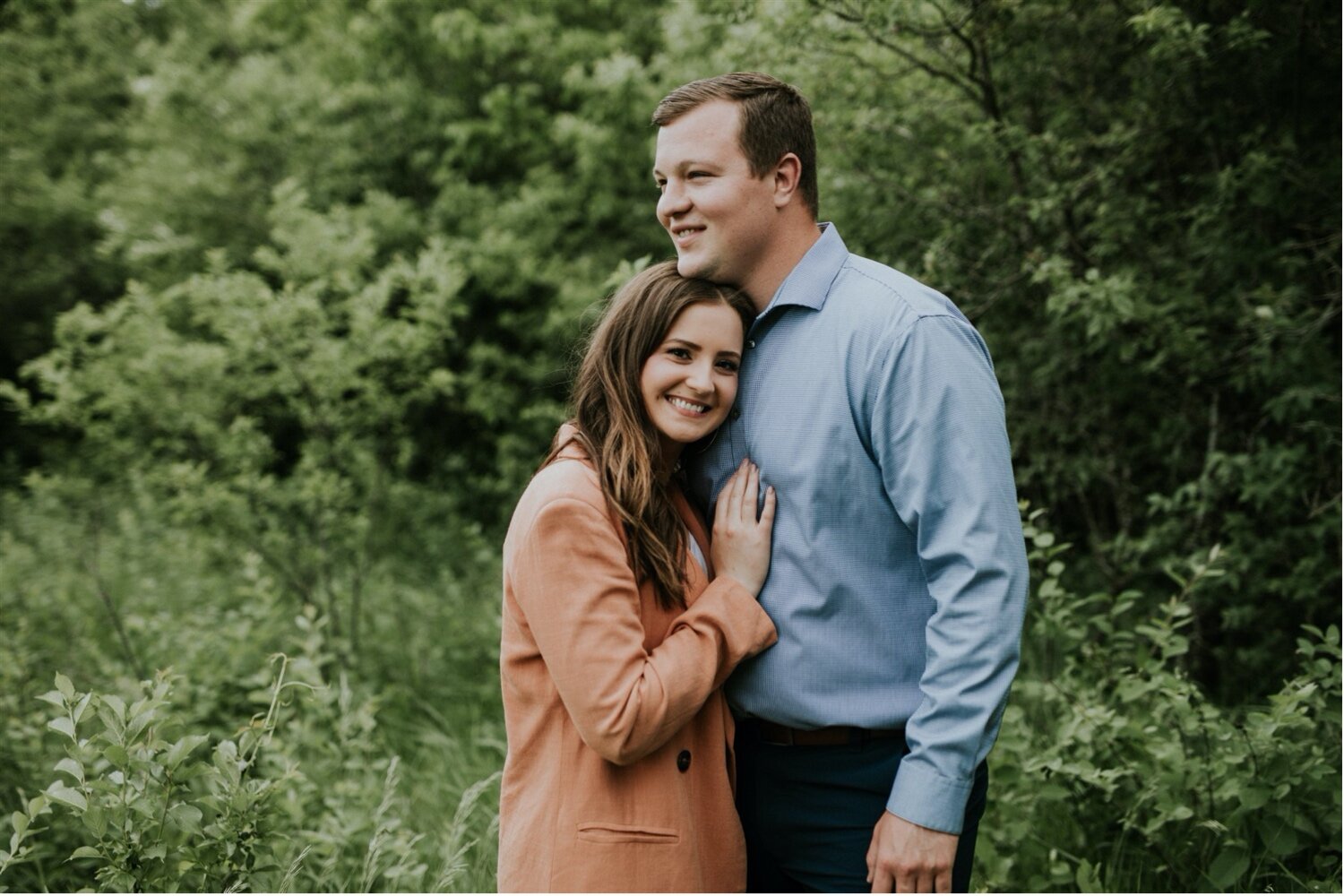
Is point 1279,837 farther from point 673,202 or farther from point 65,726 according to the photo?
point 65,726

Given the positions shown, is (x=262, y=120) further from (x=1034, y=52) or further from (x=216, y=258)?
(x=1034, y=52)

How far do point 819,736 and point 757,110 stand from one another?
129 centimetres

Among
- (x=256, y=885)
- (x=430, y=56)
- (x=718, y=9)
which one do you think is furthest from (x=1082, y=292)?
(x=430, y=56)

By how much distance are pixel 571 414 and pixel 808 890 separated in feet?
3.64

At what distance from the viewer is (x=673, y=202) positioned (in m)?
2.15

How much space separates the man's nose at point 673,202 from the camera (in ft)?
7.05

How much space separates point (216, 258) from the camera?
5.05 meters

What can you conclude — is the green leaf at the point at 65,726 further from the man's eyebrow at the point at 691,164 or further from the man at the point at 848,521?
the man's eyebrow at the point at 691,164

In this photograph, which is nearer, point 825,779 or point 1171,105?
point 825,779

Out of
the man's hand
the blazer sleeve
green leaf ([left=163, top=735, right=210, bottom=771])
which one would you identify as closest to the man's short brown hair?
the blazer sleeve

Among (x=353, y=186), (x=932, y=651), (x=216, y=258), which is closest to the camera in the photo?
(x=932, y=651)

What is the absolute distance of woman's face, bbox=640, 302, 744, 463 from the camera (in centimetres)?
210

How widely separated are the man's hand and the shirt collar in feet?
3.31

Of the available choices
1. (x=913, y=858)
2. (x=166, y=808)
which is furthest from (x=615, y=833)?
(x=166, y=808)
